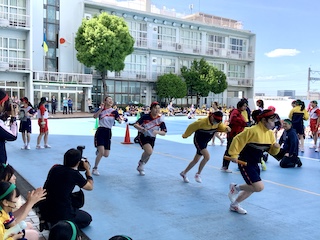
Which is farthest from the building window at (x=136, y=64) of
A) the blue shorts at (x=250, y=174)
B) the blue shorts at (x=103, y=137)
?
the blue shorts at (x=250, y=174)

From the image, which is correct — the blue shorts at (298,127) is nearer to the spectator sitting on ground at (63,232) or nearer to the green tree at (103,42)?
the spectator sitting on ground at (63,232)

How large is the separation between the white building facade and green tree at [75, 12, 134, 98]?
7.85 ft

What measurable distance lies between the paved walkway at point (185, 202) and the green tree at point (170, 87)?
25411 mm

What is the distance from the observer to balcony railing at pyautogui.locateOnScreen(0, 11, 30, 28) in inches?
1075

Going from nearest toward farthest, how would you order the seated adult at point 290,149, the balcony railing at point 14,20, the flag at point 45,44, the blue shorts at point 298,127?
the seated adult at point 290,149 → the blue shorts at point 298,127 → the balcony railing at point 14,20 → the flag at point 45,44

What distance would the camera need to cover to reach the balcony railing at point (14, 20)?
27.3 m

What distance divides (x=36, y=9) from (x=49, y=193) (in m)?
30.7

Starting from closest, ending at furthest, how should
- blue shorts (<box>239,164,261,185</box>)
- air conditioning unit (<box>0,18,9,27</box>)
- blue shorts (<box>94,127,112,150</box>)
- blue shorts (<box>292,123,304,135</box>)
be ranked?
blue shorts (<box>239,164,261,185</box>) → blue shorts (<box>94,127,112,150</box>) → blue shorts (<box>292,123,304,135</box>) → air conditioning unit (<box>0,18,9,27</box>)

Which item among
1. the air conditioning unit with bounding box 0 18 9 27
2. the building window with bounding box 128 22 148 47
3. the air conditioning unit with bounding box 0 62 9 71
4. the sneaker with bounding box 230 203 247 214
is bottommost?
the sneaker with bounding box 230 203 247 214

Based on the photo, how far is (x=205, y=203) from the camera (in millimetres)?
5660

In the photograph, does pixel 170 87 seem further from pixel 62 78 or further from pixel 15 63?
pixel 15 63

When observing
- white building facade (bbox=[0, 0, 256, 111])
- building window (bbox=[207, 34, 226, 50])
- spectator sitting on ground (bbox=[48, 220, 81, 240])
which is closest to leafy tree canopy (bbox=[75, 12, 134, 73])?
white building facade (bbox=[0, 0, 256, 111])

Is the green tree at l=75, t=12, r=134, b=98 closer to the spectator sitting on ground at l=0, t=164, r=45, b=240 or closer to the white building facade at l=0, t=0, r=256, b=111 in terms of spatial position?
the white building facade at l=0, t=0, r=256, b=111

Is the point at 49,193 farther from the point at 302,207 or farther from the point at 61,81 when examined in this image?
the point at 61,81
